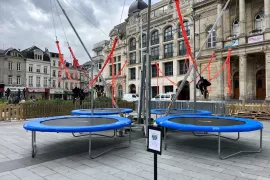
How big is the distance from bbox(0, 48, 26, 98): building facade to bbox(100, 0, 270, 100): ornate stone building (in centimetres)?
2277

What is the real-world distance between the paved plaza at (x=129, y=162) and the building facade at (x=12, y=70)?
40673 mm

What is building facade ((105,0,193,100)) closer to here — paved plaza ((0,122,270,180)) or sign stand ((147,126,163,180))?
paved plaza ((0,122,270,180))

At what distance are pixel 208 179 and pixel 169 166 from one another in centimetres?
91

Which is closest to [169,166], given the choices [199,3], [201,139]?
[201,139]

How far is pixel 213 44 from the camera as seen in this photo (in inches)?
A: 1059

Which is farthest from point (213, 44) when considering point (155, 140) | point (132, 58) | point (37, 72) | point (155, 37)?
point (37, 72)

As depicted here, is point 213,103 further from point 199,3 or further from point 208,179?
point 199,3

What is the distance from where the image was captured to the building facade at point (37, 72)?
4775cm

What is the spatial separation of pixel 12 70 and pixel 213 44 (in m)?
40.0

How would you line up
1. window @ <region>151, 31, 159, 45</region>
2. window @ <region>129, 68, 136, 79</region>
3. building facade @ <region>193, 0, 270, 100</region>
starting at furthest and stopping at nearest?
window @ <region>129, 68, 136, 79</region> → window @ <region>151, 31, 159, 45</region> → building facade @ <region>193, 0, 270, 100</region>

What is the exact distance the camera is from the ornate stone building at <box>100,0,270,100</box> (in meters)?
21.9

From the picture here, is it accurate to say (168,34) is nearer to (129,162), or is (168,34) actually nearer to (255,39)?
(255,39)

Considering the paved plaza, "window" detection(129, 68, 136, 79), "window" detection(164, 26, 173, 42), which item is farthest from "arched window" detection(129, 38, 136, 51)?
the paved plaza

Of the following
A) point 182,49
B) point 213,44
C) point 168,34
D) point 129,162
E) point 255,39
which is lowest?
point 129,162
